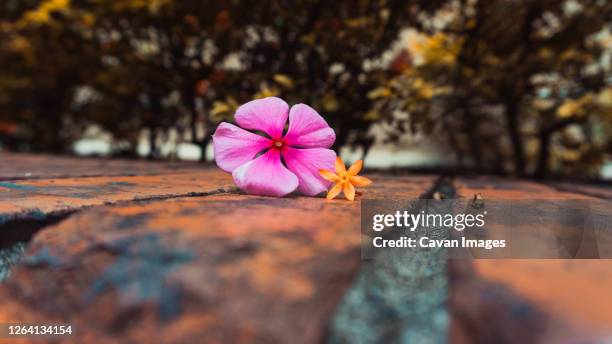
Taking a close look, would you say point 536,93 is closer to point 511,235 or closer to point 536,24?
point 536,24

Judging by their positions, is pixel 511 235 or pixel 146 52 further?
pixel 146 52

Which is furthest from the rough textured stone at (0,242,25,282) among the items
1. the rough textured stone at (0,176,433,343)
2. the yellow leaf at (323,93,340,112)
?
the yellow leaf at (323,93,340,112)

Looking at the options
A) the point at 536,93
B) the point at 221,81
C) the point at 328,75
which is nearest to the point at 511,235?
the point at 328,75

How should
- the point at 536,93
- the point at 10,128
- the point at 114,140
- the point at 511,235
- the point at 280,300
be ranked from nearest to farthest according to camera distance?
the point at 280,300 → the point at 511,235 → the point at 536,93 → the point at 114,140 → the point at 10,128

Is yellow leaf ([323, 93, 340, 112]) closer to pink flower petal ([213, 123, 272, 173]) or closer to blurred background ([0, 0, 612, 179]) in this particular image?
blurred background ([0, 0, 612, 179])

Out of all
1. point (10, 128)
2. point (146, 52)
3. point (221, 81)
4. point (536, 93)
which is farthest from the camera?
point (10, 128)

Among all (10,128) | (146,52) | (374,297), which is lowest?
(374,297)

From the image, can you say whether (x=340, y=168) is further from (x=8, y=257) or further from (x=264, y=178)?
(x=8, y=257)

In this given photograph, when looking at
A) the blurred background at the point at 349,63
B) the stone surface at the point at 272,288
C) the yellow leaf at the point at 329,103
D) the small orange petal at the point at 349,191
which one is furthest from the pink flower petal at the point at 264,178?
the yellow leaf at the point at 329,103
